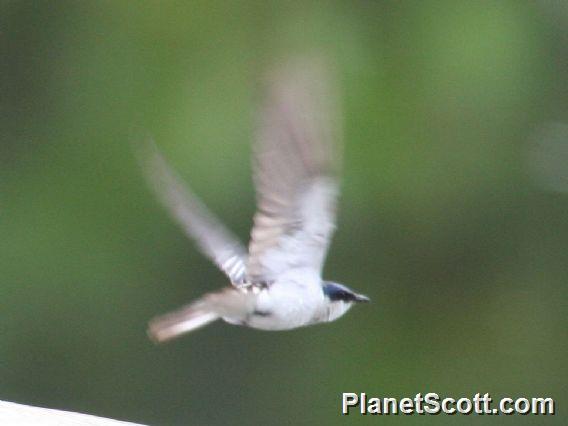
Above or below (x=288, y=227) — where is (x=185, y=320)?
below

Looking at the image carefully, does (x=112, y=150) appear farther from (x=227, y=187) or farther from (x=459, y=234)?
(x=459, y=234)

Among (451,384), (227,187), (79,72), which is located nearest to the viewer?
(227,187)

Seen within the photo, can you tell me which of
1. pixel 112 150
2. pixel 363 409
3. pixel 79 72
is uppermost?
pixel 79 72

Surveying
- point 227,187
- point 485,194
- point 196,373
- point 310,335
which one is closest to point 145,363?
point 196,373

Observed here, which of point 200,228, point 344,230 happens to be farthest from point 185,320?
point 344,230

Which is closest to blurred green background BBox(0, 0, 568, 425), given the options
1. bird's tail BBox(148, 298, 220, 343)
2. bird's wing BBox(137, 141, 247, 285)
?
bird's wing BBox(137, 141, 247, 285)

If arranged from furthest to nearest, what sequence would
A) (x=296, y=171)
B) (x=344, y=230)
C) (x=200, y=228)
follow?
(x=344, y=230) < (x=200, y=228) < (x=296, y=171)

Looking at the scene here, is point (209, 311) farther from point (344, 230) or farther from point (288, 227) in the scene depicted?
point (344, 230)
